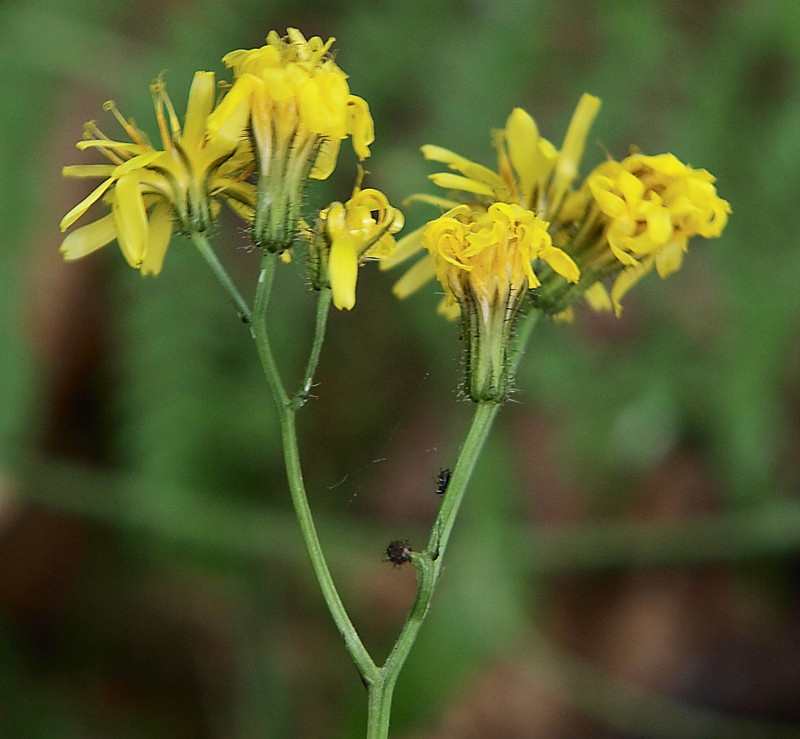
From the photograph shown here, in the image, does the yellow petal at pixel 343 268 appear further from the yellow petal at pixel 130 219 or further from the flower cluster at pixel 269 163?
the yellow petal at pixel 130 219

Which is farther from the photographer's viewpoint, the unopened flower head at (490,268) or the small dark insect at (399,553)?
the unopened flower head at (490,268)

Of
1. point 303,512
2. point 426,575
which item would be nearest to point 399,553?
point 426,575

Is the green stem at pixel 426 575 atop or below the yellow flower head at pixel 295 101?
below

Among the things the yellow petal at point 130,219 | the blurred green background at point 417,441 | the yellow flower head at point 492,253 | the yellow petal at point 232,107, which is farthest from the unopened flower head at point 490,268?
the blurred green background at point 417,441

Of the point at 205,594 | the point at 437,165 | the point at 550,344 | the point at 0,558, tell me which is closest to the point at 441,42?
the point at 437,165

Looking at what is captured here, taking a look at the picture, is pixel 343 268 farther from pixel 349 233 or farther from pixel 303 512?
pixel 303 512

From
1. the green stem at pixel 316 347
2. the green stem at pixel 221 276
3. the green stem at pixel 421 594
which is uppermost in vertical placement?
the green stem at pixel 221 276

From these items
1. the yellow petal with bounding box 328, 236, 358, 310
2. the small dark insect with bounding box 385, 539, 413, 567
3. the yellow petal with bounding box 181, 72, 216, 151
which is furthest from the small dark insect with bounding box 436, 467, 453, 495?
the yellow petal with bounding box 181, 72, 216, 151
